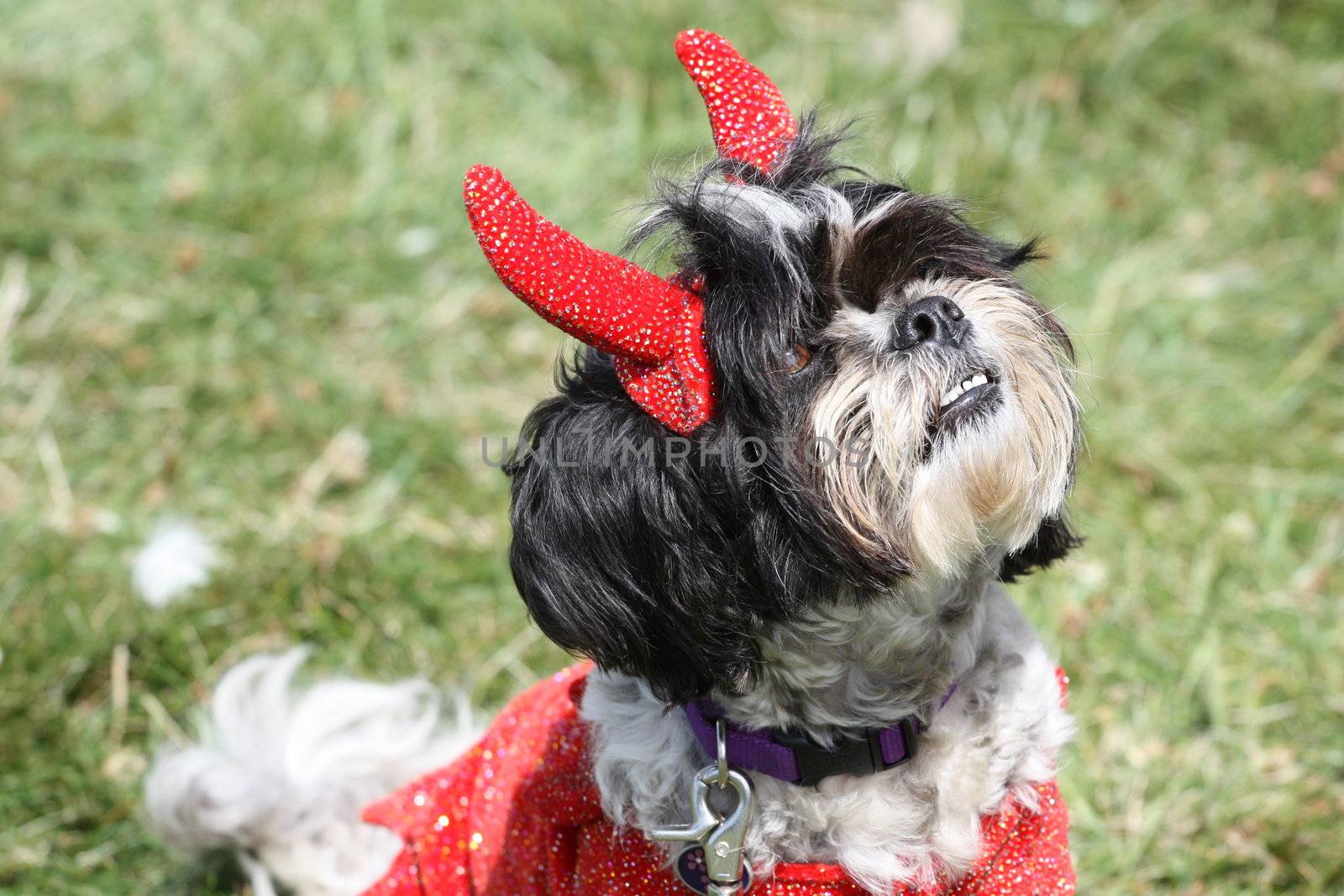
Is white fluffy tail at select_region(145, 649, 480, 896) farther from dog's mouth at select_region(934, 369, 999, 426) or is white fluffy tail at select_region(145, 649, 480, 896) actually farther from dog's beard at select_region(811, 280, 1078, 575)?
dog's mouth at select_region(934, 369, 999, 426)

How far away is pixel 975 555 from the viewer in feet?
6.39

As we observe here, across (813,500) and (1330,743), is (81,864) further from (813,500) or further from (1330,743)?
(1330,743)

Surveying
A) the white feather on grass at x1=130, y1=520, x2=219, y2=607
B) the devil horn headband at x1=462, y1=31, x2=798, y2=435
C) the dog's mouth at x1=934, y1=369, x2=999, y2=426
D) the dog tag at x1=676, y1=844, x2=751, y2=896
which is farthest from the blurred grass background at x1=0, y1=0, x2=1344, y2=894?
the dog tag at x1=676, y1=844, x2=751, y2=896

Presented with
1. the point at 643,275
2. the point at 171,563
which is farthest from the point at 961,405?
the point at 171,563

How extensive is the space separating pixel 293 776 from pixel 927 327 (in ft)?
5.43

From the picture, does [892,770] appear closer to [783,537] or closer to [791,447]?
[783,537]

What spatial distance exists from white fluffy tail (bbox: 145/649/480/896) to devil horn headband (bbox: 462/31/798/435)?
1310 mm

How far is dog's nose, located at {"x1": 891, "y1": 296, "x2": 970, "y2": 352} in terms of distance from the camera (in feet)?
5.89

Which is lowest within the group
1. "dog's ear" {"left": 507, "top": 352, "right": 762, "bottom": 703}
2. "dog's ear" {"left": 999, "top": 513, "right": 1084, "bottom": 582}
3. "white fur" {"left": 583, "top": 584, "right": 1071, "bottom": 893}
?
"white fur" {"left": 583, "top": 584, "right": 1071, "bottom": 893}

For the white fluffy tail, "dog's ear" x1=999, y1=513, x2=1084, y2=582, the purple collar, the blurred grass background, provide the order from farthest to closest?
the blurred grass background, the white fluffy tail, "dog's ear" x1=999, y1=513, x2=1084, y2=582, the purple collar

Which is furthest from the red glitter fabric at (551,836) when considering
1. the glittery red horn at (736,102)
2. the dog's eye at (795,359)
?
the glittery red horn at (736,102)

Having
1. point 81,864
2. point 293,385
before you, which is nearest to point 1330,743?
point 81,864

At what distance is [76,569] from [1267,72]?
431cm

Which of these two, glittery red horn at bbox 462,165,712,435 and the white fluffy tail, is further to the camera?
the white fluffy tail
